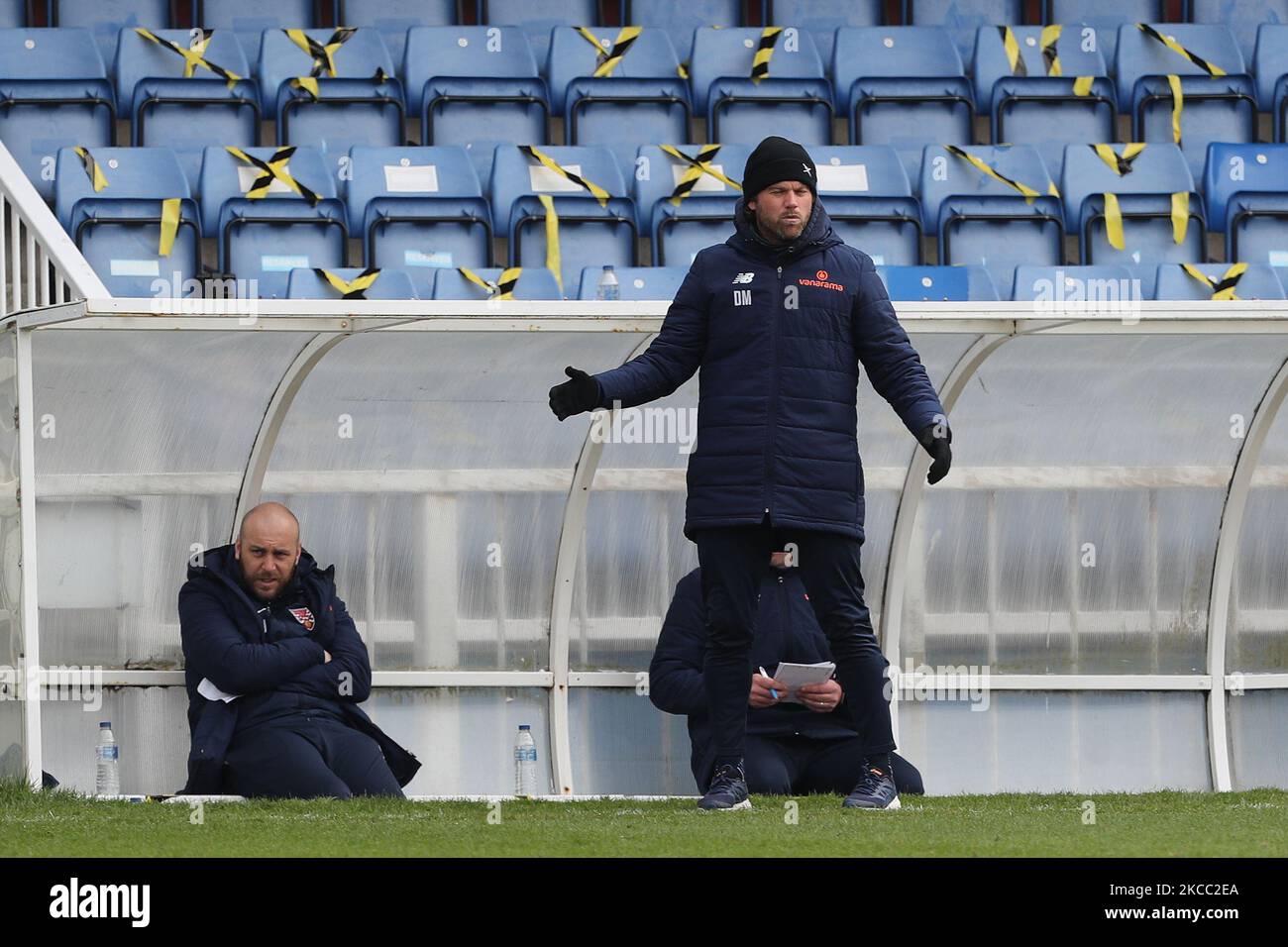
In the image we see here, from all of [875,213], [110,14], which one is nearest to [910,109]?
[875,213]

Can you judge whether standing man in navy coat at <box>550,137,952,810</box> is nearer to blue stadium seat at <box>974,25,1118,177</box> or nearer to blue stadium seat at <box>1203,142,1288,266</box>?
blue stadium seat at <box>1203,142,1288,266</box>

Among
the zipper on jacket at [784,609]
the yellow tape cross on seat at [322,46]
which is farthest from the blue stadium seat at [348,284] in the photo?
the zipper on jacket at [784,609]

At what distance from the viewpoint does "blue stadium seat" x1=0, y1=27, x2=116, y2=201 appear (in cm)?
1052

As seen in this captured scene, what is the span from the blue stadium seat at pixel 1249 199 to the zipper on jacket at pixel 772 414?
19.3 feet

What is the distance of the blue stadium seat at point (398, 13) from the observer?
40.9 feet

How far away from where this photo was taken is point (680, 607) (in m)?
6.93

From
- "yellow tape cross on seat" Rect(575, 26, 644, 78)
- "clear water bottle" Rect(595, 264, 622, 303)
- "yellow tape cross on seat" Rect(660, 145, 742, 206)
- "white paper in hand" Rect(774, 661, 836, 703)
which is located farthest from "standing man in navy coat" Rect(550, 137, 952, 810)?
"yellow tape cross on seat" Rect(575, 26, 644, 78)

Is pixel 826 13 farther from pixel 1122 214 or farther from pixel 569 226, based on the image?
pixel 569 226

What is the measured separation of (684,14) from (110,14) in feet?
11.9

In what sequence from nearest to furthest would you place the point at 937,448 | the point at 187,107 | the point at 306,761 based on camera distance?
the point at 937,448 < the point at 306,761 < the point at 187,107

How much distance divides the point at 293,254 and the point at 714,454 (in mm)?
5030

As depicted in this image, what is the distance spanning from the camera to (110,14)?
12258 millimetres

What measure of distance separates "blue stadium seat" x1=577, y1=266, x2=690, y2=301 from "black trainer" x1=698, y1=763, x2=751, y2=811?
420cm
